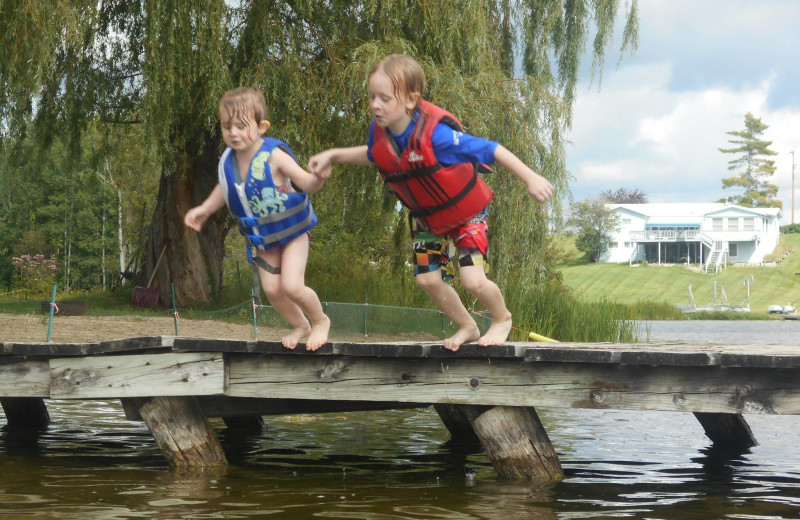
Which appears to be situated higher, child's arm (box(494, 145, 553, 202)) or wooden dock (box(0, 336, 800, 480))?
child's arm (box(494, 145, 553, 202))

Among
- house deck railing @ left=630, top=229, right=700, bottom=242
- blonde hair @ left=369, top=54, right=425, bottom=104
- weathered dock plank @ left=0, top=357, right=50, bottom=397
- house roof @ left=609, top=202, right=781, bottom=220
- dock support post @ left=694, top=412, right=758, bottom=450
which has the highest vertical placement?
house roof @ left=609, top=202, right=781, bottom=220

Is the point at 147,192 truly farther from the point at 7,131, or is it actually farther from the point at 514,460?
the point at 514,460

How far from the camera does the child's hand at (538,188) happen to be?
186 inches

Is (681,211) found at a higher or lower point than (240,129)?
higher

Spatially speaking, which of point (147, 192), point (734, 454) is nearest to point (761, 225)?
point (147, 192)

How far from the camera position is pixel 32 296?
112ft

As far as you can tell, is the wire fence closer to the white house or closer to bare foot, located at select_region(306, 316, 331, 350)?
Result: bare foot, located at select_region(306, 316, 331, 350)

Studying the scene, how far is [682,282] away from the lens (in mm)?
75438

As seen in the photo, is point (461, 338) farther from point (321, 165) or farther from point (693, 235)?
point (693, 235)

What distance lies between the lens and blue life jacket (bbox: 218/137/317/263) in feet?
18.1

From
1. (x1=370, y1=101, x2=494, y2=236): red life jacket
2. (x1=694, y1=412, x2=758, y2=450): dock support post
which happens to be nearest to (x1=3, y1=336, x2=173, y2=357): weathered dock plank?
(x1=370, y1=101, x2=494, y2=236): red life jacket

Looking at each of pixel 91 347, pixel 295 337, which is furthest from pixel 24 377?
pixel 295 337

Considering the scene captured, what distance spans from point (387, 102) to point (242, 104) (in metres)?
0.95

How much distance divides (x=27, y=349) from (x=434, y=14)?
986 centimetres
